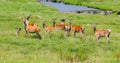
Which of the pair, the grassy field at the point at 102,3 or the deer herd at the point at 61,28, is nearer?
the deer herd at the point at 61,28

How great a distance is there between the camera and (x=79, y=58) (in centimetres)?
1525

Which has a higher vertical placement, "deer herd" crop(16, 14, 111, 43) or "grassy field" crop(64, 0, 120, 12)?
"deer herd" crop(16, 14, 111, 43)

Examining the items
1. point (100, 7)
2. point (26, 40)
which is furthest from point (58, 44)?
point (100, 7)

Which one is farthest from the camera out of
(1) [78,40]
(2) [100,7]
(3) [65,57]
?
(2) [100,7]

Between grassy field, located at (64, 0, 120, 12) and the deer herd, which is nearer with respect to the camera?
the deer herd

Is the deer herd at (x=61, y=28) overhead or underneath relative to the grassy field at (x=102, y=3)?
overhead

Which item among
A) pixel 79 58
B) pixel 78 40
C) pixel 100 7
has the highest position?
pixel 79 58

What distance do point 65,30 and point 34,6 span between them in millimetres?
36485

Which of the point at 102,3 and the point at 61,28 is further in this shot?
the point at 102,3

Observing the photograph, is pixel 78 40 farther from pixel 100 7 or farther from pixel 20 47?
pixel 100 7

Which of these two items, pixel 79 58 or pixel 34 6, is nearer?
pixel 79 58

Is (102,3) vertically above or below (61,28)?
below

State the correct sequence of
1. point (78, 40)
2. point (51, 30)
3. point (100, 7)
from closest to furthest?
1. point (78, 40)
2. point (51, 30)
3. point (100, 7)

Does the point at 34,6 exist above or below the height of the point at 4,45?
below
